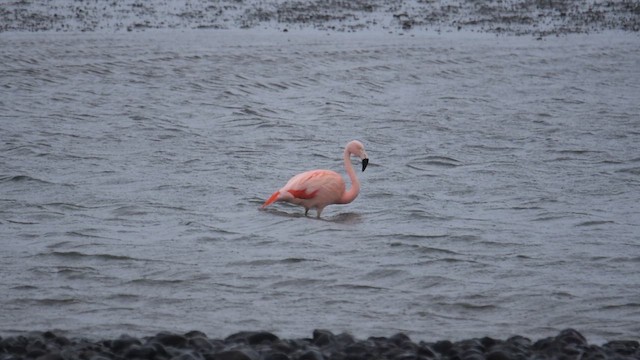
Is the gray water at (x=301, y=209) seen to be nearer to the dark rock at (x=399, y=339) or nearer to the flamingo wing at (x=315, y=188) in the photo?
the flamingo wing at (x=315, y=188)

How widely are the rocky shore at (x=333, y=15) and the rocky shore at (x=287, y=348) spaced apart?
18547 millimetres

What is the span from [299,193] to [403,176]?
8.63 feet

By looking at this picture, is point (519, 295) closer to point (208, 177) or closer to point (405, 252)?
point (405, 252)

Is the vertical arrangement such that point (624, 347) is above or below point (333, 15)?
below

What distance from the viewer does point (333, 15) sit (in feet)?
97.0

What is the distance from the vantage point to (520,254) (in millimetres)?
10445

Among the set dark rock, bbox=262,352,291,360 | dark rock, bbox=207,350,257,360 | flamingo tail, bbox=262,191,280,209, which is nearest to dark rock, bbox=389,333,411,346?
dark rock, bbox=262,352,291,360

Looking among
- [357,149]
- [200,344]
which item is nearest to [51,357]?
[200,344]

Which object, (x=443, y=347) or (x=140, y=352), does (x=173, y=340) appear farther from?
(x=443, y=347)

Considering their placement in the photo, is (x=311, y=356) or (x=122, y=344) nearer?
(x=311, y=356)

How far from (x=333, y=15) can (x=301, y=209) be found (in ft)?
57.6

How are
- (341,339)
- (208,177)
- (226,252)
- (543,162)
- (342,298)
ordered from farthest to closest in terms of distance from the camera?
1. (543,162)
2. (208,177)
3. (226,252)
4. (342,298)
5. (341,339)

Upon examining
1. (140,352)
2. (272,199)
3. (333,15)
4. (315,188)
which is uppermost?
(333,15)

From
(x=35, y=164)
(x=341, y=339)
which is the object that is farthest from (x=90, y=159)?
(x=341, y=339)
